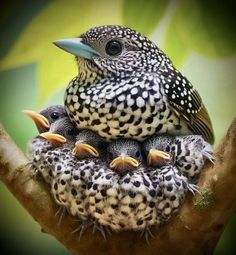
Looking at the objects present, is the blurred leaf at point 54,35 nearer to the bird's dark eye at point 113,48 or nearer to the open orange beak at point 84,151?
the bird's dark eye at point 113,48

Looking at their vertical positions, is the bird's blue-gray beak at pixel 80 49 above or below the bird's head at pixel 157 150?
above

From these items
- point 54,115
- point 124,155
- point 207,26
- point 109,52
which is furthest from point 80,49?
point 207,26

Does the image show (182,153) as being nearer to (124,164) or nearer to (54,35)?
(124,164)

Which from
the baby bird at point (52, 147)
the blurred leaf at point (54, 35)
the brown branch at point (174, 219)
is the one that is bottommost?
the brown branch at point (174, 219)

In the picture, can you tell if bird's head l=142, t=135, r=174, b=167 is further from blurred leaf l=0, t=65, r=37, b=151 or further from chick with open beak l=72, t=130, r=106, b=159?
blurred leaf l=0, t=65, r=37, b=151

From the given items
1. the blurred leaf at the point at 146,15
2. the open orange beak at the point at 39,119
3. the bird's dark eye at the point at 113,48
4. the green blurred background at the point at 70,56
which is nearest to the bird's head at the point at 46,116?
the open orange beak at the point at 39,119

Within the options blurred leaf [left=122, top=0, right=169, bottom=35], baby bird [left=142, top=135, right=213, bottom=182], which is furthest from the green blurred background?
baby bird [left=142, top=135, right=213, bottom=182]
